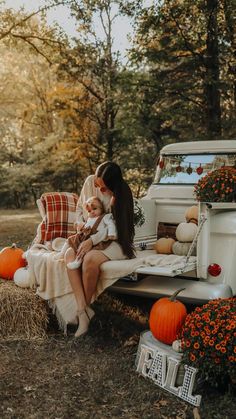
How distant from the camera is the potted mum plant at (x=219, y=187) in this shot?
4773mm

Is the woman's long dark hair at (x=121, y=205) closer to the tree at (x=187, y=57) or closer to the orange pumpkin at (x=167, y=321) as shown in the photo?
the orange pumpkin at (x=167, y=321)

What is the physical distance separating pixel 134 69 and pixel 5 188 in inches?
578

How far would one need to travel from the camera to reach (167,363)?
3592 millimetres

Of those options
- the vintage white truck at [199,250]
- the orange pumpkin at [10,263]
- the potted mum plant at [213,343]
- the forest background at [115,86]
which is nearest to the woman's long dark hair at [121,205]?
the vintage white truck at [199,250]

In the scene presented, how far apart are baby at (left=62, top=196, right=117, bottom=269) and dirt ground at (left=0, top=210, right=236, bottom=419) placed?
31.5 inches

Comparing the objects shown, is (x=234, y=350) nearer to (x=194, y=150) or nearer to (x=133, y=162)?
(x=194, y=150)

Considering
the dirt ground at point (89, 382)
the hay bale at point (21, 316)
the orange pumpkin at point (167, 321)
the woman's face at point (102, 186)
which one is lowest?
the dirt ground at point (89, 382)

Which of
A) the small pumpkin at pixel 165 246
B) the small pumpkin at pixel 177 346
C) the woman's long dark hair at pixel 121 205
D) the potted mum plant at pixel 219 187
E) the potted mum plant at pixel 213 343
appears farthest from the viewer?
the small pumpkin at pixel 165 246

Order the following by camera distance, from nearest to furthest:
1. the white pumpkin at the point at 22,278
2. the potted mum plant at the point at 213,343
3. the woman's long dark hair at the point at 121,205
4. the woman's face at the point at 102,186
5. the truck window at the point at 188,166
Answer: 1. the potted mum plant at the point at 213,343
2. the woman's long dark hair at the point at 121,205
3. the woman's face at the point at 102,186
4. the white pumpkin at the point at 22,278
5. the truck window at the point at 188,166

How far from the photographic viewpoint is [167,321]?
12.3 feet

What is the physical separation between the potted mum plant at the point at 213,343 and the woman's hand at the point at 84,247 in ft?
4.32

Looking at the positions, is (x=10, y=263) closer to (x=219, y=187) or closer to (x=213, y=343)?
(x=219, y=187)

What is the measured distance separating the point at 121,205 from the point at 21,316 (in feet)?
4.89

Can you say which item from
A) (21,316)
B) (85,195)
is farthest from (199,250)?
(21,316)
